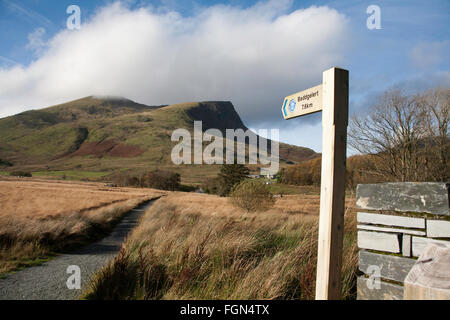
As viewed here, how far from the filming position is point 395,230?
3.44m

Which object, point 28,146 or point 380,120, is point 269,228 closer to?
point 380,120

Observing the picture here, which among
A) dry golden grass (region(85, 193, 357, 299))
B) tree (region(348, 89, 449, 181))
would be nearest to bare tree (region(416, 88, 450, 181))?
tree (region(348, 89, 449, 181))

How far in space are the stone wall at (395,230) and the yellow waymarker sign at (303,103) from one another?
4.12 feet

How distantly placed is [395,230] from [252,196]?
19125 millimetres

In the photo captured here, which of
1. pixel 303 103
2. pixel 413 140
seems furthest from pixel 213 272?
pixel 413 140

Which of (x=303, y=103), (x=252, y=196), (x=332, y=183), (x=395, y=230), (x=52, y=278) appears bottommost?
(x=52, y=278)

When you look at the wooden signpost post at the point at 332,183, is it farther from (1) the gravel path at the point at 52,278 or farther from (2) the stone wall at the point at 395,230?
(1) the gravel path at the point at 52,278

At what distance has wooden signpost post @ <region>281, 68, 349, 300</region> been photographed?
299cm

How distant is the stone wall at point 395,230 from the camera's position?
3.19 m

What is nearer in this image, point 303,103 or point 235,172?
point 303,103

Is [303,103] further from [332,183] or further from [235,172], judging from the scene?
[235,172]

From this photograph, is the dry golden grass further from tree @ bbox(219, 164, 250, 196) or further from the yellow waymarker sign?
tree @ bbox(219, 164, 250, 196)
